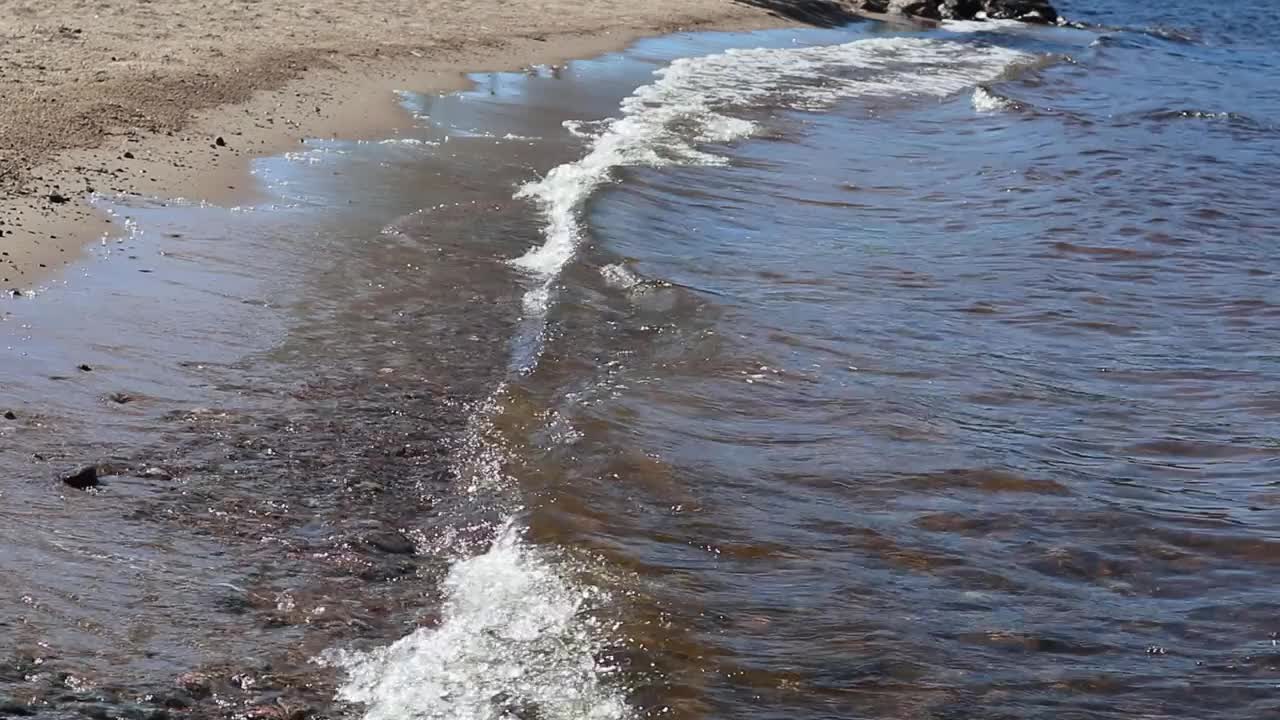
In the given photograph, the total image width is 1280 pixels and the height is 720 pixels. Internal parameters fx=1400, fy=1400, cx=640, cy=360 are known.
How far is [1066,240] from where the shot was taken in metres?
10.5

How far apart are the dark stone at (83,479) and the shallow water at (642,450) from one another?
0.07 metres

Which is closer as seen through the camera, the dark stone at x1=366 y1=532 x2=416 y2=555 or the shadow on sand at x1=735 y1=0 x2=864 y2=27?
the dark stone at x1=366 y1=532 x2=416 y2=555

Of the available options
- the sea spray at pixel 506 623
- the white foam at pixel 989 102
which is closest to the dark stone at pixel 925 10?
the white foam at pixel 989 102

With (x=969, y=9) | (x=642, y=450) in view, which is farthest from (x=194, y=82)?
(x=969, y=9)

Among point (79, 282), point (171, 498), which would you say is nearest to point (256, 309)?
point (79, 282)

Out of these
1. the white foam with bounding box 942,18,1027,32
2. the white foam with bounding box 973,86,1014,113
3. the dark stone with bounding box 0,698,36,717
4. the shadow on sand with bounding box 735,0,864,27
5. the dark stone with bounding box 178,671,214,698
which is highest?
the shadow on sand with bounding box 735,0,864,27

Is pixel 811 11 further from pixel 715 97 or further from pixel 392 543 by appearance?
pixel 392 543

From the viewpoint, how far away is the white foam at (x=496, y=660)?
393cm

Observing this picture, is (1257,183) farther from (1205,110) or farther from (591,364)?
(591,364)

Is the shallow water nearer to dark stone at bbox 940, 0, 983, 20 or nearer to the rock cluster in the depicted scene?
the rock cluster

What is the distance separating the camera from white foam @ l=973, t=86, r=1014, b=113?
55.2 ft

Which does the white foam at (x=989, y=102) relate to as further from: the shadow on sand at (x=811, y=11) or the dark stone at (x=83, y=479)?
the dark stone at (x=83, y=479)

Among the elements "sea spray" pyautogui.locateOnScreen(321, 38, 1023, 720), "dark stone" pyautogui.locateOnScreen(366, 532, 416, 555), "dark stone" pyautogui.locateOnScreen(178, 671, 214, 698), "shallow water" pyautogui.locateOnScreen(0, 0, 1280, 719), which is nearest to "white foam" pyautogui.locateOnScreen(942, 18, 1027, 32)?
"shallow water" pyautogui.locateOnScreen(0, 0, 1280, 719)

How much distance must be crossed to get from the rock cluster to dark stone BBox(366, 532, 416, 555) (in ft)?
80.9
